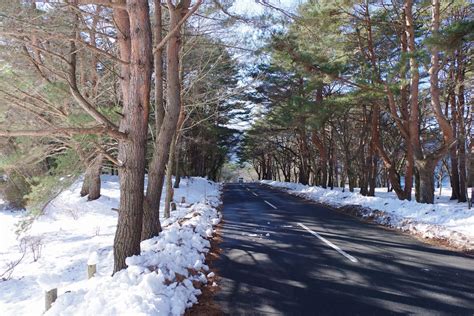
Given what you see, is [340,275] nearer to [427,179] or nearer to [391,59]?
[427,179]

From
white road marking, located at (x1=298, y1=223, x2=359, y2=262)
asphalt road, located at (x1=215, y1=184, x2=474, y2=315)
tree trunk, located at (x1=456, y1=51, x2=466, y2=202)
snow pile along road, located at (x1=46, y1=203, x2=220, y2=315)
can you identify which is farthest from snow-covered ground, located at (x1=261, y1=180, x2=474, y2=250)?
tree trunk, located at (x1=456, y1=51, x2=466, y2=202)

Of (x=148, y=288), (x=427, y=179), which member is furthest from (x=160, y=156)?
(x=427, y=179)

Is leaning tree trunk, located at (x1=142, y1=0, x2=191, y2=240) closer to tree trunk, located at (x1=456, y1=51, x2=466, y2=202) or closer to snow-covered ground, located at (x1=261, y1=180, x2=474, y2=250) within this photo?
snow-covered ground, located at (x1=261, y1=180, x2=474, y2=250)

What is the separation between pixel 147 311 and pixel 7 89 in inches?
177

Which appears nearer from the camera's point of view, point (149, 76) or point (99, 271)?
point (149, 76)

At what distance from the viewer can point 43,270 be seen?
336 inches

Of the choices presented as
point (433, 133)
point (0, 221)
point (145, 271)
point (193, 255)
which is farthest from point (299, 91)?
point (145, 271)

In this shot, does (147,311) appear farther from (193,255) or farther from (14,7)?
(14,7)

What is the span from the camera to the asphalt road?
14.7 feet

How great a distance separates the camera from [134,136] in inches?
219

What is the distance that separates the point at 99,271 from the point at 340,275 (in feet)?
13.3

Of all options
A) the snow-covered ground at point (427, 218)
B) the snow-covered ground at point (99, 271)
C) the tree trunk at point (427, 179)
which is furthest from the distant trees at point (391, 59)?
the snow-covered ground at point (99, 271)

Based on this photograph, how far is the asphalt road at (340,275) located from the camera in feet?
14.7

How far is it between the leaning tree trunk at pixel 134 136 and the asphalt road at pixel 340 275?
1.57 m
